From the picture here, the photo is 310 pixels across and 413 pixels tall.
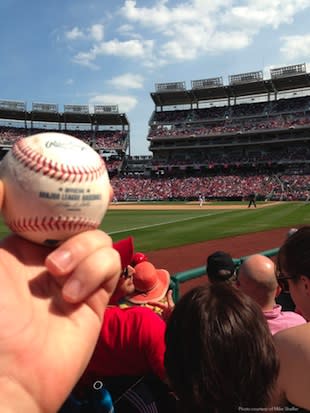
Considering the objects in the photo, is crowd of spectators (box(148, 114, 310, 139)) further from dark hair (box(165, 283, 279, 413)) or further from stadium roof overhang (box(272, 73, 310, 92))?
dark hair (box(165, 283, 279, 413))

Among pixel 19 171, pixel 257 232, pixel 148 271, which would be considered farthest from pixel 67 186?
pixel 257 232

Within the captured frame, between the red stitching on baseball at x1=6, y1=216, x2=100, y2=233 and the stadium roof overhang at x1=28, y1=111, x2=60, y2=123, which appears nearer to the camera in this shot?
the red stitching on baseball at x1=6, y1=216, x2=100, y2=233

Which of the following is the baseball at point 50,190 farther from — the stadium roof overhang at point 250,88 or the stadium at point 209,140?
the stadium roof overhang at point 250,88

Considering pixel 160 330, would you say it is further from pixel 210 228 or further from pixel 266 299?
pixel 210 228

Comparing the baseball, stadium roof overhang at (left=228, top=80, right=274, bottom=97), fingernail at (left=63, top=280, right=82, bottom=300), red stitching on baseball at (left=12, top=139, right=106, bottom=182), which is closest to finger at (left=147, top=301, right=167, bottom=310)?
the baseball

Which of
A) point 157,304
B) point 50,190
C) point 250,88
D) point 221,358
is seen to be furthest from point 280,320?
point 250,88
